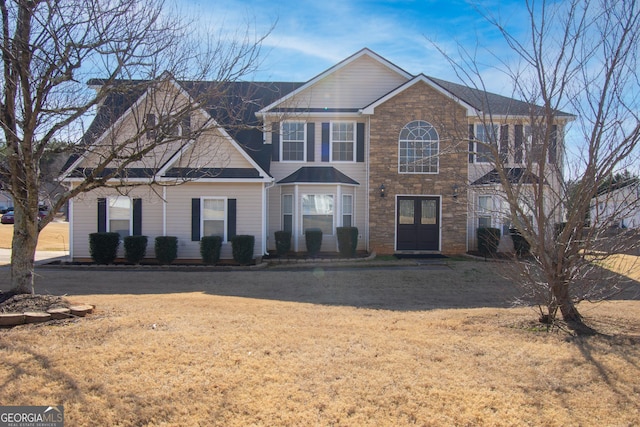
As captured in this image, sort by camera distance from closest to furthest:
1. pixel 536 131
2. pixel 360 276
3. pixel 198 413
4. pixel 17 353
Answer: pixel 198 413, pixel 17 353, pixel 536 131, pixel 360 276

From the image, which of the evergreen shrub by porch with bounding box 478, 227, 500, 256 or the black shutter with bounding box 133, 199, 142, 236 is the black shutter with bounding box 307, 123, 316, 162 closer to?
the black shutter with bounding box 133, 199, 142, 236

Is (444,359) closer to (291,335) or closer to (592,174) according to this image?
(291,335)

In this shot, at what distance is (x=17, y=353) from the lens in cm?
478

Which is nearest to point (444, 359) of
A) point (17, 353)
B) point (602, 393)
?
point (602, 393)

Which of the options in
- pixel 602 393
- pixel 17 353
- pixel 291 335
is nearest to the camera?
pixel 602 393

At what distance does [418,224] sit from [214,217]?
791cm

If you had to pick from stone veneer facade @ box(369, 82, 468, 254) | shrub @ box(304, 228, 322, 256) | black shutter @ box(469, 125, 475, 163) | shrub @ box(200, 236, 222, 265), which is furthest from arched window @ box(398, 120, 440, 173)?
shrub @ box(200, 236, 222, 265)

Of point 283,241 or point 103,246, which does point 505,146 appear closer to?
point 283,241

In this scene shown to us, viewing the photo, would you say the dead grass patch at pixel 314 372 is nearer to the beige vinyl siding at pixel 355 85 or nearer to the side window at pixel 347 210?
the side window at pixel 347 210

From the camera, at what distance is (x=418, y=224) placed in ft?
56.4

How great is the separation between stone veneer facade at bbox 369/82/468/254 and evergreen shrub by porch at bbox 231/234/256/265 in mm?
5054

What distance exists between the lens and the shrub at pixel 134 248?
47.9ft

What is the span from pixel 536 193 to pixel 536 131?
0.94 meters

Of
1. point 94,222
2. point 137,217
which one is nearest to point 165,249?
point 137,217
